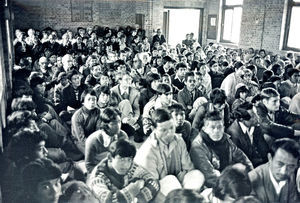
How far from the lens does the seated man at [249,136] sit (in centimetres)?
378

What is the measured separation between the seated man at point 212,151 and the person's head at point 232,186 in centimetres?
60

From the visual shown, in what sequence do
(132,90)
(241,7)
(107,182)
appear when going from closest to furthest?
(107,182)
(132,90)
(241,7)

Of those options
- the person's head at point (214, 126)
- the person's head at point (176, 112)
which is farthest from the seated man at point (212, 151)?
the person's head at point (176, 112)

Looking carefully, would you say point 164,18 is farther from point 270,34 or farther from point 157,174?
point 157,174

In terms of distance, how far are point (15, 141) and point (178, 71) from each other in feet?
12.8

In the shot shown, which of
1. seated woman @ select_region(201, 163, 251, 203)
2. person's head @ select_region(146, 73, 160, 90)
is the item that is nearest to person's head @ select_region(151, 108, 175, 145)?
seated woman @ select_region(201, 163, 251, 203)

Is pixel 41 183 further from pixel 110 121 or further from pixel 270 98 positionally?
pixel 270 98

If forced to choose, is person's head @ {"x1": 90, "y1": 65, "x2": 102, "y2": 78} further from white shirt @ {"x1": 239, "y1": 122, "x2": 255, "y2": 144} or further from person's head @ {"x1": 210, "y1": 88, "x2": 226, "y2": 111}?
white shirt @ {"x1": 239, "y1": 122, "x2": 255, "y2": 144}

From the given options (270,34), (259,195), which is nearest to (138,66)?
(259,195)

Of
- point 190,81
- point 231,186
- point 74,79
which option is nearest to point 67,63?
point 74,79

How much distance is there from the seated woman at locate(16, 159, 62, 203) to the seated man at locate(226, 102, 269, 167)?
2.22 metres

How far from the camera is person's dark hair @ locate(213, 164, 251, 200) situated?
2480 mm

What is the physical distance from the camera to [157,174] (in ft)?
10.2

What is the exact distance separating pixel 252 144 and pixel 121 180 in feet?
6.13
